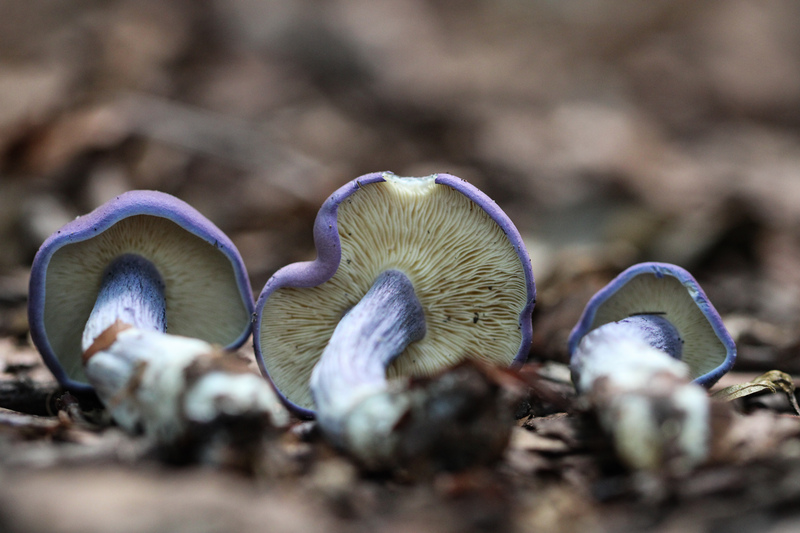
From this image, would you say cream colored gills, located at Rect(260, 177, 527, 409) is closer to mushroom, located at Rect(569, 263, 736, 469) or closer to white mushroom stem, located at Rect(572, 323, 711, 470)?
mushroom, located at Rect(569, 263, 736, 469)

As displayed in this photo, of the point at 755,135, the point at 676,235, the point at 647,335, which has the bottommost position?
the point at 647,335

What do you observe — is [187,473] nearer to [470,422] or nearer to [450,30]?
[470,422]

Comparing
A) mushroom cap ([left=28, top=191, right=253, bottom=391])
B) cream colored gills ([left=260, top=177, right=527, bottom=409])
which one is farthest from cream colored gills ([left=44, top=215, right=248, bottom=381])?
cream colored gills ([left=260, top=177, right=527, bottom=409])

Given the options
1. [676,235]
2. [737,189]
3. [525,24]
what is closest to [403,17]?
[525,24]

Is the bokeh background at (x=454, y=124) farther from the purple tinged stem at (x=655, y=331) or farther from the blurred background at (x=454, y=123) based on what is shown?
the purple tinged stem at (x=655, y=331)

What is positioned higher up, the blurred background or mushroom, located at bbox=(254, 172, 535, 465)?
the blurred background

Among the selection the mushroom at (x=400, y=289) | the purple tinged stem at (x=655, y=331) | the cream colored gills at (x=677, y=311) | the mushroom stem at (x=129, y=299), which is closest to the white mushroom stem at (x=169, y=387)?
the mushroom stem at (x=129, y=299)
